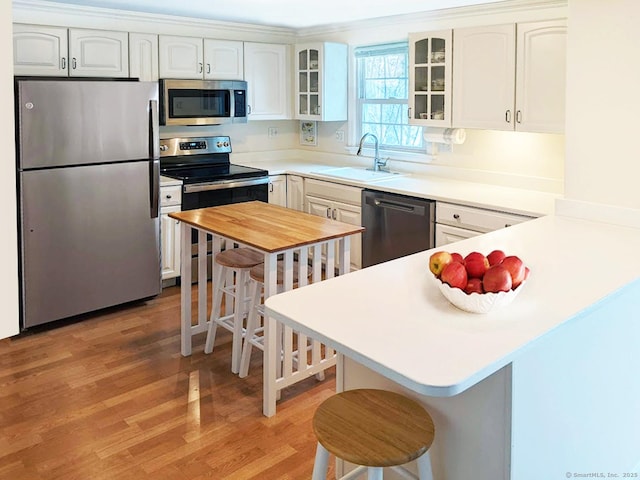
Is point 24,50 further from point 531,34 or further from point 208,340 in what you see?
point 531,34

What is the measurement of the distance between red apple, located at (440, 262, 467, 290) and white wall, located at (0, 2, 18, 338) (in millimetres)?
1152

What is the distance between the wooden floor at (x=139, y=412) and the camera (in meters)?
2.45

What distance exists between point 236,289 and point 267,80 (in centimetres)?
269

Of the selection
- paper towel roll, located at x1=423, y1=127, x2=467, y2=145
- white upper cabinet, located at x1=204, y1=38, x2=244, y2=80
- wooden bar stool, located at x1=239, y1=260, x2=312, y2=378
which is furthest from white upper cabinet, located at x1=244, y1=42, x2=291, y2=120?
wooden bar stool, located at x1=239, y1=260, x2=312, y2=378

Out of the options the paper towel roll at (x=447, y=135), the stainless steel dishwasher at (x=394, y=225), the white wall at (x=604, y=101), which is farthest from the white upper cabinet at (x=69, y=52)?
the white wall at (x=604, y=101)

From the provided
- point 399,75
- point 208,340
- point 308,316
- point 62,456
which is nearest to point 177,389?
point 208,340

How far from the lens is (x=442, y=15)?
4.38 metres

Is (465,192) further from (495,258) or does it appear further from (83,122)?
(83,122)

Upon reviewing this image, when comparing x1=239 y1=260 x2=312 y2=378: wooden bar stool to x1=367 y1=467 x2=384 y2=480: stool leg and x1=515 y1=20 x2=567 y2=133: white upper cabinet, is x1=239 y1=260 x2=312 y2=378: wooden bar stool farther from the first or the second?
x1=515 y1=20 x2=567 y2=133: white upper cabinet

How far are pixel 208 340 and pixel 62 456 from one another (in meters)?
1.13

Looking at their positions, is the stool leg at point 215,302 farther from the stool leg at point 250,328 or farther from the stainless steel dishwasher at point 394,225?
the stainless steel dishwasher at point 394,225

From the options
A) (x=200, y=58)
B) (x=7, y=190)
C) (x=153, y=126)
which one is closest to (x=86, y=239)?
(x=153, y=126)

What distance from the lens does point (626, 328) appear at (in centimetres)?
207

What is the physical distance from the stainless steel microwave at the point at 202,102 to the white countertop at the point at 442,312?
3171 millimetres
